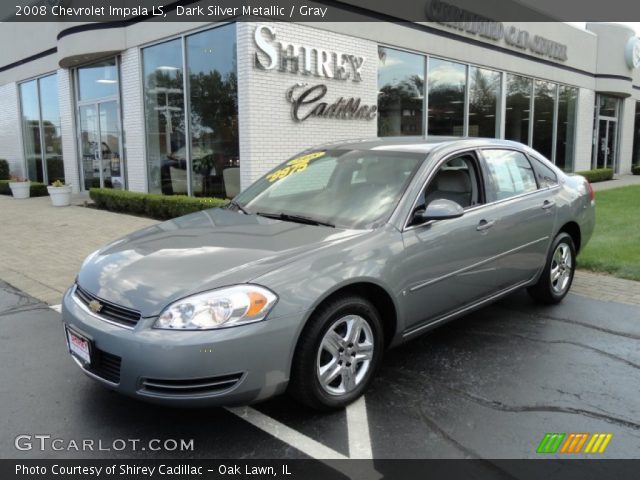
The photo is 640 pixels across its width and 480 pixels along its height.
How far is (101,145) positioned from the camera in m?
15.5

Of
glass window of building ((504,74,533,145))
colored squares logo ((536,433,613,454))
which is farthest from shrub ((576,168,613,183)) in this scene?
colored squares logo ((536,433,613,454))

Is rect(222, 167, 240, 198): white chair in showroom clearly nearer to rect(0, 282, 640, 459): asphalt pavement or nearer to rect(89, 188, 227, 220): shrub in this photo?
rect(89, 188, 227, 220): shrub

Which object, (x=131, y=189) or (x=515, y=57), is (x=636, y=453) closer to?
(x=131, y=189)

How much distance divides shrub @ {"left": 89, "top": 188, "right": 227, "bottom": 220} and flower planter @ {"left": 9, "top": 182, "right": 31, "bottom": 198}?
4526mm

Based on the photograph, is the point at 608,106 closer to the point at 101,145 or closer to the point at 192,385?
the point at 101,145

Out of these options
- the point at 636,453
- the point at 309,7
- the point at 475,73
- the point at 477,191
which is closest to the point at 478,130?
the point at 475,73

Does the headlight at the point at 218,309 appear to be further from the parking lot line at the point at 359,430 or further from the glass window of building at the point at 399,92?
the glass window of building at the point at 399,92

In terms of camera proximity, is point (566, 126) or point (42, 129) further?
point (566, 126)

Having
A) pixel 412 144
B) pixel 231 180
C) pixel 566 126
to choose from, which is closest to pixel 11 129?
pixel 231 180

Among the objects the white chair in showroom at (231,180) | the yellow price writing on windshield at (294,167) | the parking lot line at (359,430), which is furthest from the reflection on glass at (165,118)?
the parking lot line at (359,430)

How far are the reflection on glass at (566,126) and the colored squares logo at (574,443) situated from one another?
19579mm

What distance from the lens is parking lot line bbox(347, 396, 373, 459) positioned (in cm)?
286

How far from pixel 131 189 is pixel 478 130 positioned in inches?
395

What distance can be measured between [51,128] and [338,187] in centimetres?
1682
